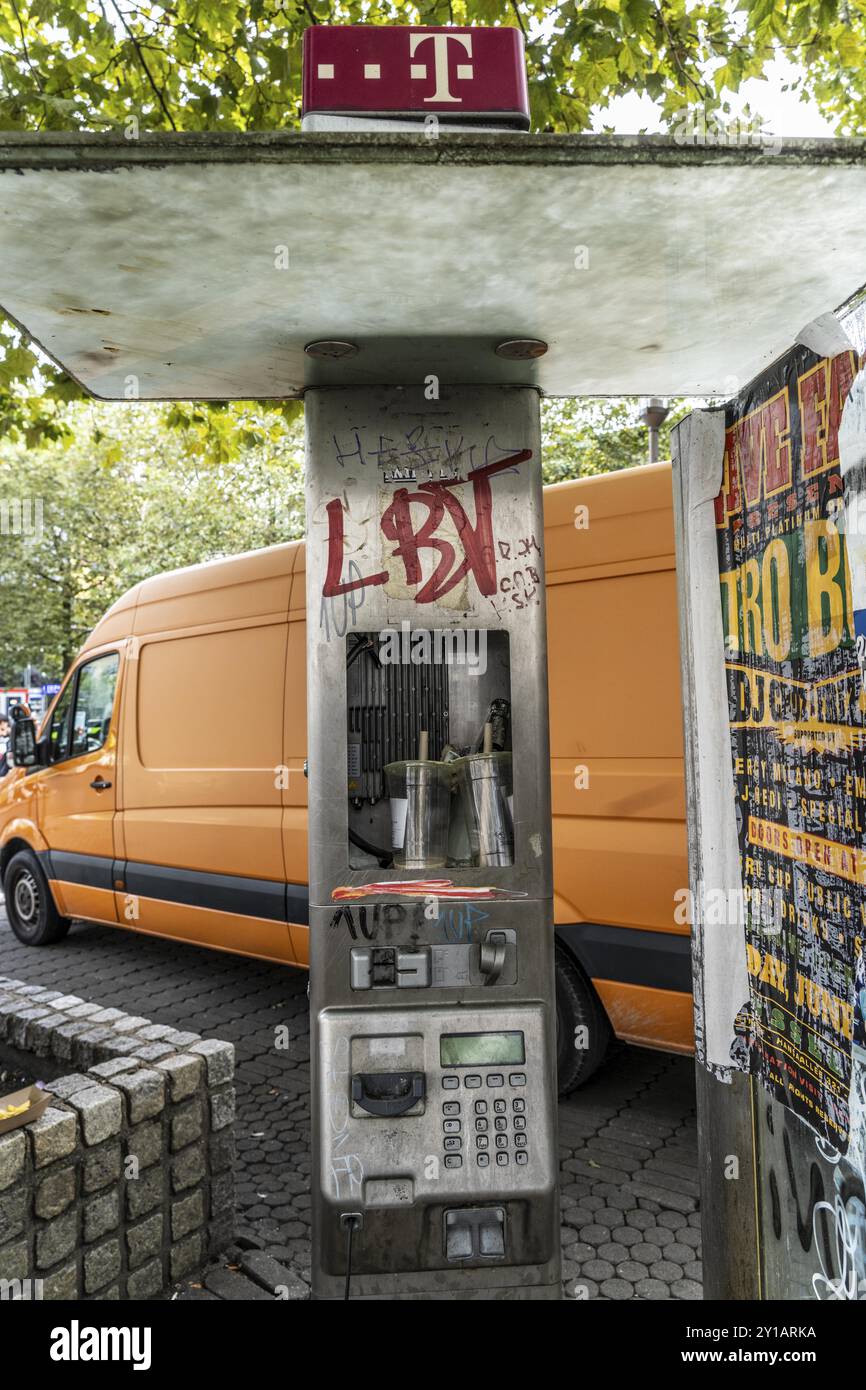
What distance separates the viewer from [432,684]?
2.46 meters

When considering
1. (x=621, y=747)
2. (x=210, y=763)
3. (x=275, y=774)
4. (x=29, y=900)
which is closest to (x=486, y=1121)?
(x=621, y=747)

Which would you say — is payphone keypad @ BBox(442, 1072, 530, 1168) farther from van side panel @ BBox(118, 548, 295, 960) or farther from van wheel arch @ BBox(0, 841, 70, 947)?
van wheel arch @ BBox(0, 841, 70, 947)

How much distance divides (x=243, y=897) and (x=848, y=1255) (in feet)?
13.9

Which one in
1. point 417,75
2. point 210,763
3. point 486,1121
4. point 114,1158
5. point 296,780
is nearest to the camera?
point 417,75

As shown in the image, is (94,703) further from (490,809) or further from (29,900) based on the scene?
(490,809)

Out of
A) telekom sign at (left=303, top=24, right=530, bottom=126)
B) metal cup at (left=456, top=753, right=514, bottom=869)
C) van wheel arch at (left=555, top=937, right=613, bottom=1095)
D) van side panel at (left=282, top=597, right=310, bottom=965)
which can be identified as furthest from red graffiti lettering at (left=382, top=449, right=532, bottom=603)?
van side panel at (left=282, top=597, right=310, bottom=965)

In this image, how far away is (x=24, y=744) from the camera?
6.75 metres

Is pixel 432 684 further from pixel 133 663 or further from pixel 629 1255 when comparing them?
pixel 133 663

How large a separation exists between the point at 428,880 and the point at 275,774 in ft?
9.96

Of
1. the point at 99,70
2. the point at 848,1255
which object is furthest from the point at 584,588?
the point at 99,70

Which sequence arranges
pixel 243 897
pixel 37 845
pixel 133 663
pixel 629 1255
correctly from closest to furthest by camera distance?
pixel 629 1255 → pixel 243 897 → pixel 133 663 → pixel 37 845

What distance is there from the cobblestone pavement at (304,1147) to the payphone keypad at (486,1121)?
103 centimetres

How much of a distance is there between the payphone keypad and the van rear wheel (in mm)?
1894

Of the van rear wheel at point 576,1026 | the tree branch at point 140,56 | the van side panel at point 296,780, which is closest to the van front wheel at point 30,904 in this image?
the van side panel at point 296,780
